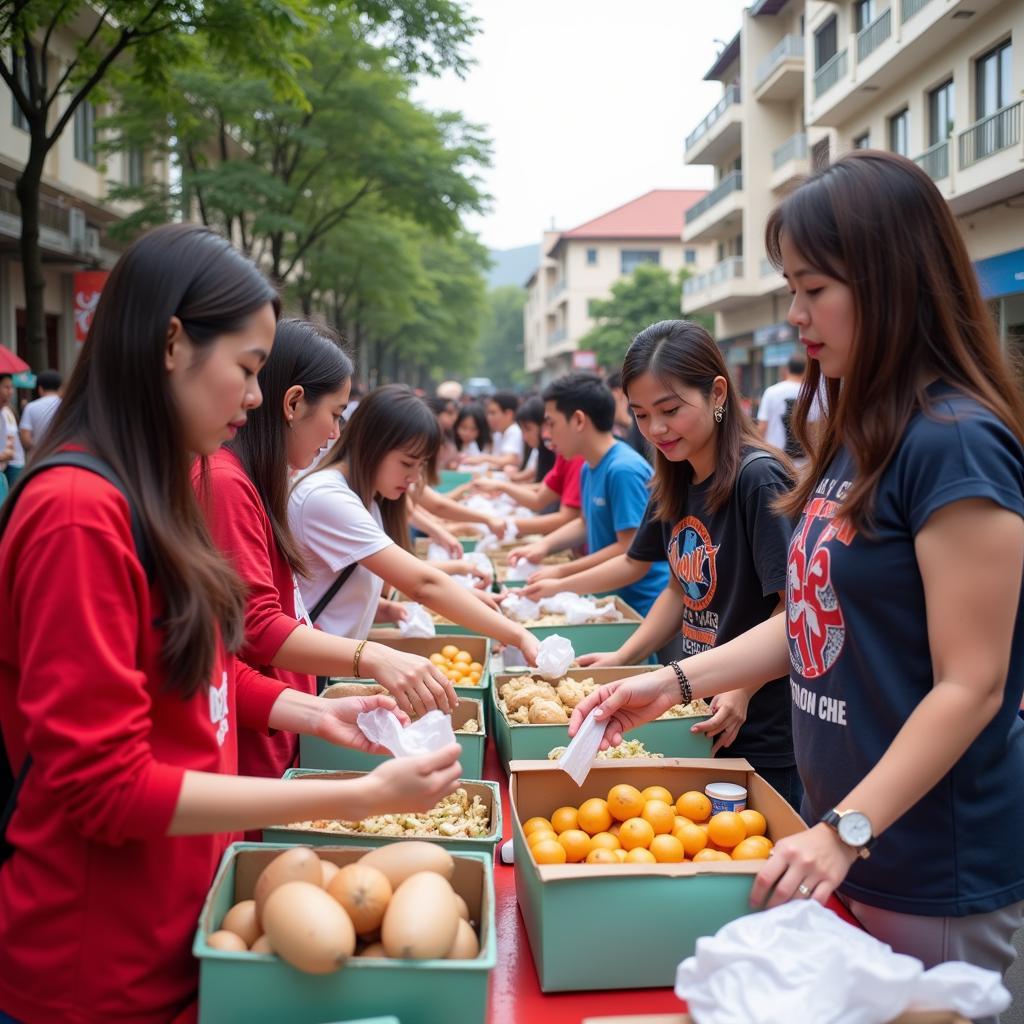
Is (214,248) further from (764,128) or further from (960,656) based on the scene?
(764,128)

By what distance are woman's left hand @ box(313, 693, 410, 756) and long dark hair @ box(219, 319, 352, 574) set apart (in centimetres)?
58

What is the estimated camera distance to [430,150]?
1711 cm

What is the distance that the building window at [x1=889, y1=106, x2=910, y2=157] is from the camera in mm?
19859

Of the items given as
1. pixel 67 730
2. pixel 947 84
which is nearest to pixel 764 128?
pixel 947 84

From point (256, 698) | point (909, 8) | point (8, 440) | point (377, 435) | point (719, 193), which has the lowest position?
point (256, 698)

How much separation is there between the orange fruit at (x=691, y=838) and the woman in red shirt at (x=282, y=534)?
1.95 feet

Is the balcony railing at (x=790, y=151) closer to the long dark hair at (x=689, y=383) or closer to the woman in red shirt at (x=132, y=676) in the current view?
the long dark hair at (x=689, y=383)

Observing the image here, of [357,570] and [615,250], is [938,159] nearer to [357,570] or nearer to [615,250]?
[357,570]

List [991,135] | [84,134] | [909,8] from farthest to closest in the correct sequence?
1. [84,134]
2. [909,8]
3. [991,135]

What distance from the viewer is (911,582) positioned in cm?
154

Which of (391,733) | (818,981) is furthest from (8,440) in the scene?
(818,981)

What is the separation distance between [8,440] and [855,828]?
11.7 m

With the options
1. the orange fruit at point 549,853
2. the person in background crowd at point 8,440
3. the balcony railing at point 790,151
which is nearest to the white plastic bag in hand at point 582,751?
the orange fruit at point 549,853

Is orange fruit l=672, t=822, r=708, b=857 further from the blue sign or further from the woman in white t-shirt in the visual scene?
the blue sign
